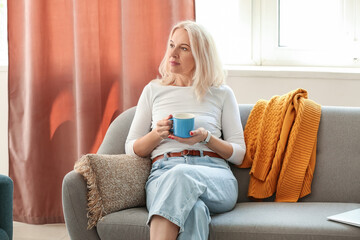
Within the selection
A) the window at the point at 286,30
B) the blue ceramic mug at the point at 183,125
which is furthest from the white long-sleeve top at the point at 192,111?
the window at the point at 286,30

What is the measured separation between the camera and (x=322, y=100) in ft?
10.3

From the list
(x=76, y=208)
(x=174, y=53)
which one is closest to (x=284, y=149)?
(x=174, y=53)

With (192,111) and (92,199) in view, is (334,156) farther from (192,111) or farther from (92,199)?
(92,199)

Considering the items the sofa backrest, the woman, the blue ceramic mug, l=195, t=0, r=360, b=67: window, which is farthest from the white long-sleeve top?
l=195, t=0, r=360, b=67: window

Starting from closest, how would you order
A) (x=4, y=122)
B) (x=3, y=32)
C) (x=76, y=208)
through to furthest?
(x=76, y=208)
(x=4, y=122)
(x=3, y=32)

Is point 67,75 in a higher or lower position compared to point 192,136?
higher

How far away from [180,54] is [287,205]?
819 mm

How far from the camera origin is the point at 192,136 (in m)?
2.26

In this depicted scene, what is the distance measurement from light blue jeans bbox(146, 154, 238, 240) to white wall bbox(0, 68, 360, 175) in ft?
2.75

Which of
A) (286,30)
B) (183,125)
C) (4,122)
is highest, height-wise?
(286,30)

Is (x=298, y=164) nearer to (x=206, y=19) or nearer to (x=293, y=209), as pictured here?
(x=293, y=209)

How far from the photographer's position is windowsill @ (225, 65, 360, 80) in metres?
3.07

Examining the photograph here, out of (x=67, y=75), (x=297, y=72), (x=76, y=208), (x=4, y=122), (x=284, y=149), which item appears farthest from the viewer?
(x=4, y=122)

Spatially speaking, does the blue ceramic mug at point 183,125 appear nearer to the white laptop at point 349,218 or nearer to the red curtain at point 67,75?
the white laptop at point 349,218
